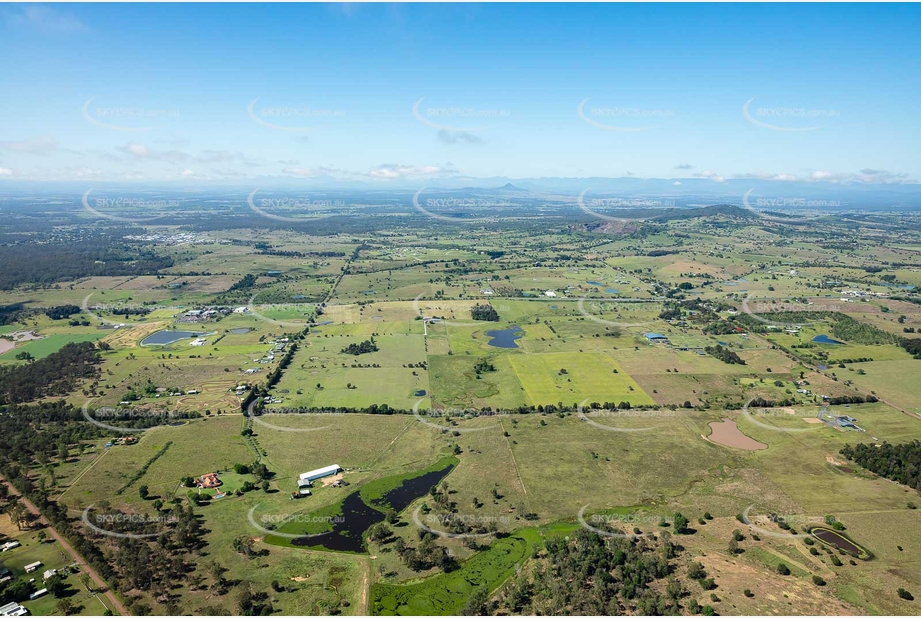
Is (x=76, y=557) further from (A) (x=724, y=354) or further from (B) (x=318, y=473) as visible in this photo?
(A) (x=724, y=354)

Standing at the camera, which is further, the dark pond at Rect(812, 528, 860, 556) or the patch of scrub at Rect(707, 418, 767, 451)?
the patch of scrub at Rect(707, 418, 767, 451)

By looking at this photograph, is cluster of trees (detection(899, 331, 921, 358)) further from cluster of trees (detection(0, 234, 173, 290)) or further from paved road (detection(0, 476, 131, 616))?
cluster of trees (detection(0, 234, 173, 290))

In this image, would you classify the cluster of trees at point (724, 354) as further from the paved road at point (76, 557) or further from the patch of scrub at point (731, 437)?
the paved road at point (76, 557)

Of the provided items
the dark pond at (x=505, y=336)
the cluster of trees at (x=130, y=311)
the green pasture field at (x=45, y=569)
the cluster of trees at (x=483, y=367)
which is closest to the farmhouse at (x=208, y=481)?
the green pasture field at (x=45, y=569)

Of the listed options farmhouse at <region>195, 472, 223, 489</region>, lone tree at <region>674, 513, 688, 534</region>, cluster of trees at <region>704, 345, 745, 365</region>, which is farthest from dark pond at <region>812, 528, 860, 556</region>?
farmhouse at <region>195, 472, 223, 489</region>

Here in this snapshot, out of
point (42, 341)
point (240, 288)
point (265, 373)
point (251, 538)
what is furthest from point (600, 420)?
point (240, 288)

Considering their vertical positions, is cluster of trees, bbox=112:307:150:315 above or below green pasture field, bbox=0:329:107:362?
above

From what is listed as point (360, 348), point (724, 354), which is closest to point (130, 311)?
point (360, 348)

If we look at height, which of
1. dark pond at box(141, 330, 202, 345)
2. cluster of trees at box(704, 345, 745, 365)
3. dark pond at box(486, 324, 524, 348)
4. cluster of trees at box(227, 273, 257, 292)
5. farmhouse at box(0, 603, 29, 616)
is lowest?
farmhouse at box(0, 603, 29, 616)
